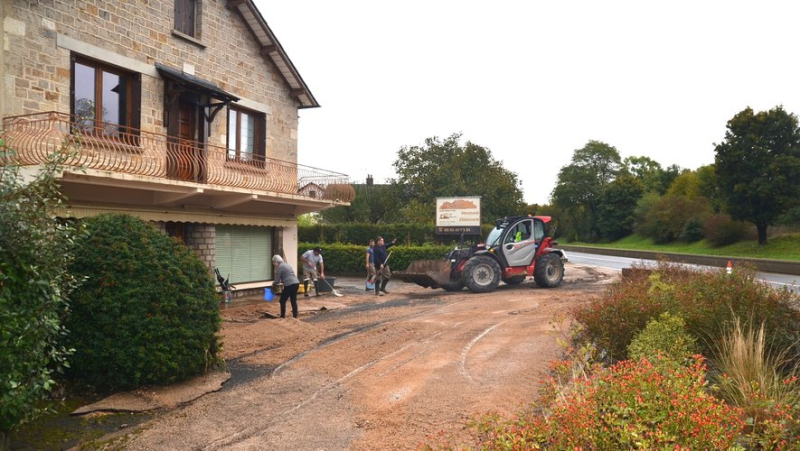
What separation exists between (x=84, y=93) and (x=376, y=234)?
17143 mm

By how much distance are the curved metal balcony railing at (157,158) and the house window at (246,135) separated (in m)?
0.19

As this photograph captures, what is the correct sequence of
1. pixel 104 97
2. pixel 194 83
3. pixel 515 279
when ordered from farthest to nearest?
1. pixel 515 279
2. pixel 194 83
3. pixel 104 97

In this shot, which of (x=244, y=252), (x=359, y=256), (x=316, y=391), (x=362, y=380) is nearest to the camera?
(x=316, y=391)

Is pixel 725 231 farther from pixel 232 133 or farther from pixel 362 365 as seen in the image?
pixel 362 365

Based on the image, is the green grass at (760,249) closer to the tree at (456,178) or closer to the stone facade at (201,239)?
the tree at (456,178)

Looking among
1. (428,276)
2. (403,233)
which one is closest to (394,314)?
(428,276)

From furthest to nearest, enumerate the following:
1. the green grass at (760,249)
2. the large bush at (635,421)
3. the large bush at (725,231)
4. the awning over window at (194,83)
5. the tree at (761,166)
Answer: the large bush at (725,231), the tree at (761,166), the green grass at (760,249), the awning over window at (194,83), the large bush at (635,421)

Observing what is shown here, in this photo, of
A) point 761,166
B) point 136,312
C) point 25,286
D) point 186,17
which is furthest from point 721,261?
point 25,286

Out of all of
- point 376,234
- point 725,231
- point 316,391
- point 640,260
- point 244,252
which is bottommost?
point 316,391

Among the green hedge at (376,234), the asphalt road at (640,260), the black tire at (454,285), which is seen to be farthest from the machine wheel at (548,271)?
the green hedge at (376,234)

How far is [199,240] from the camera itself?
1499cm

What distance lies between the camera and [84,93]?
1198 centimetres

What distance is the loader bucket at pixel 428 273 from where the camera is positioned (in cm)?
1834

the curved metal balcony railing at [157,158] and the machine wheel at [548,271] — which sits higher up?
the curved metal balcony railing at [157,158]
